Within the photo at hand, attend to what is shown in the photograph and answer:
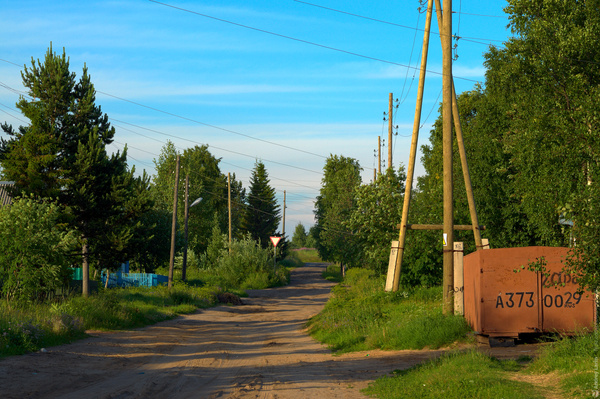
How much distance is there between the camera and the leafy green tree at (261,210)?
73375 mm

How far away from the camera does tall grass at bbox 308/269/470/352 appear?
1372cm

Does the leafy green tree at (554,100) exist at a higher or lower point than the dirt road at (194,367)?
higher

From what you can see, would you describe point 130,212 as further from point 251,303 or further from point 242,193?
point 242,193

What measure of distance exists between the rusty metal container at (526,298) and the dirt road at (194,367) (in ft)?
6.23

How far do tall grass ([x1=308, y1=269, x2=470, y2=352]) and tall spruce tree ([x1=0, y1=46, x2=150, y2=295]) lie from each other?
47.0ft

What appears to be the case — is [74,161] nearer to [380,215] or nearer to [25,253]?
[25,253]

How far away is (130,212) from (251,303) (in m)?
9.77

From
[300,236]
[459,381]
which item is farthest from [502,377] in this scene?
Answer: [300,236]

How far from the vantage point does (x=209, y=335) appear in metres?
18.6

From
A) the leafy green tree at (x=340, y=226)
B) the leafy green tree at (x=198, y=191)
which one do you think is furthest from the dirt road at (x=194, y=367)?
the leafy green tree at (x=198, y=191)

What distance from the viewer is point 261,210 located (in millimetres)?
73250

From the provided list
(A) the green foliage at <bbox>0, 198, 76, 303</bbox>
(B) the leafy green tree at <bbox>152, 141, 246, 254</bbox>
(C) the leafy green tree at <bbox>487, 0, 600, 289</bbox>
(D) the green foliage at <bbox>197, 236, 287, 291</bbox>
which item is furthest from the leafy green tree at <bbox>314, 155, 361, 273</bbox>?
(A) the green foliage at <bbox>0, 198, 76, 303</bbox>

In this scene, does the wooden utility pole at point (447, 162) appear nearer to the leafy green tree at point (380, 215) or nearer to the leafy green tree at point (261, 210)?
the leafy green tree at point (380, 215)

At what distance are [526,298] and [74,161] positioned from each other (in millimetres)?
24011
